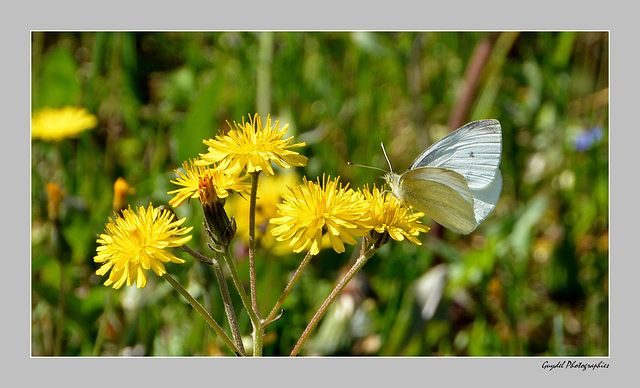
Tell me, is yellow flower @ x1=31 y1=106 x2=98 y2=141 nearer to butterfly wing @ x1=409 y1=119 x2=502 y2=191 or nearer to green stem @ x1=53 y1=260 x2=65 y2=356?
green stem @ x1=53 y1=260 x2=65 y2=356

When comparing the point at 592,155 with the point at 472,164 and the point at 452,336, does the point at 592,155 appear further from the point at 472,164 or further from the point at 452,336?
the point at 472,164

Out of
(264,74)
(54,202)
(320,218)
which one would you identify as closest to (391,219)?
(320,218)

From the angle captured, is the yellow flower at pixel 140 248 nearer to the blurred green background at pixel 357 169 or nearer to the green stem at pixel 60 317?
the blurred green background at pixel 357 169

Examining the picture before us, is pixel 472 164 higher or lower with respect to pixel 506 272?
higher

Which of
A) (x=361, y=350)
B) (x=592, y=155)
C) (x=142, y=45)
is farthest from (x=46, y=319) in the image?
(x=592, y=155)

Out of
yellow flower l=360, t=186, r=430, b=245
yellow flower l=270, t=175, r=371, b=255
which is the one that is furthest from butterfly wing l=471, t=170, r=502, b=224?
yellow flower l=270, t=175, r=371, b=255

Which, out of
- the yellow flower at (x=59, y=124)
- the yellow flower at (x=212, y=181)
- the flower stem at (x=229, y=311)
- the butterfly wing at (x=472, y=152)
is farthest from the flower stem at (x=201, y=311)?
the yellow flower at (x=59, y=124)
